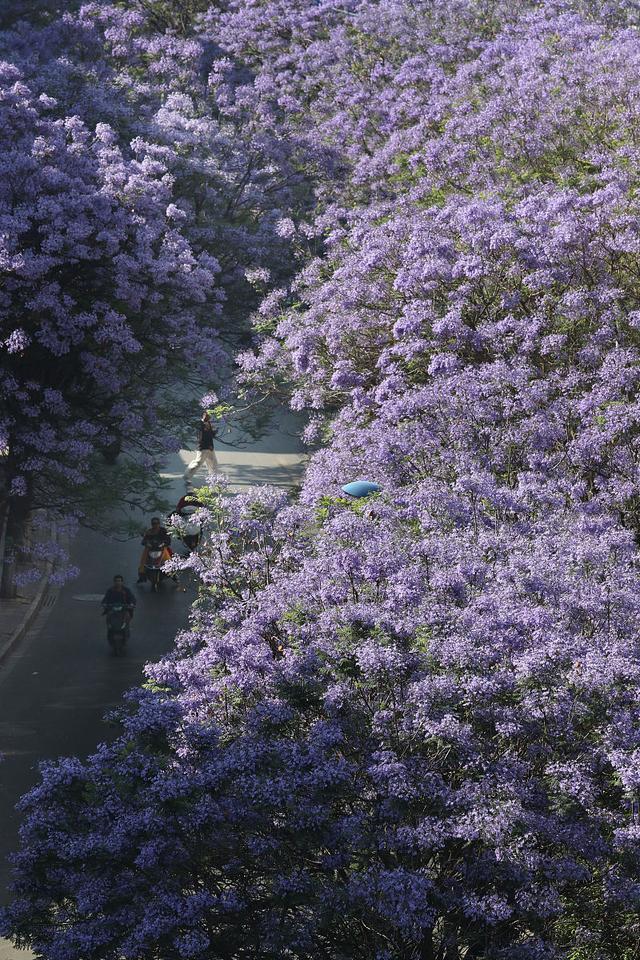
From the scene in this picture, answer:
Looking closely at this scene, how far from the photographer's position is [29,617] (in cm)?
2097

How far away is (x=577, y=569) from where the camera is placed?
362 inches

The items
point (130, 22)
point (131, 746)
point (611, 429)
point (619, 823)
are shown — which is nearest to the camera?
→ point (619, 823)

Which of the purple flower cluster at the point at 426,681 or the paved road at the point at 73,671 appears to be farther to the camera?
the paved road at the point at 73,671

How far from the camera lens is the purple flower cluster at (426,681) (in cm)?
778

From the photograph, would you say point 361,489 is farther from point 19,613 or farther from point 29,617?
point 19,613

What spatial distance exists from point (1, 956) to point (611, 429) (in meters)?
7.54

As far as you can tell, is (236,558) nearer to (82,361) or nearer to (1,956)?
(1,956)

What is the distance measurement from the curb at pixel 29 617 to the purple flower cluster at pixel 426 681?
698 cm

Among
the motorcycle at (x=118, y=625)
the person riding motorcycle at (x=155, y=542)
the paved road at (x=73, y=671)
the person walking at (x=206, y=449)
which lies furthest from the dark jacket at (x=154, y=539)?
the motorcycle at (x=118, y=625)

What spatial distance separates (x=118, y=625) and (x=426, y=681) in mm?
11839

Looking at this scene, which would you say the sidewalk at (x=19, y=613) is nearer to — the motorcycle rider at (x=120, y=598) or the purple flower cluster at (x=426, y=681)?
the motorcycle rider at (x=120, y=598)

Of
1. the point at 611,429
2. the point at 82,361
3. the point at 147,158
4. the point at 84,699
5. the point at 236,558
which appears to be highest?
the point at 147,158

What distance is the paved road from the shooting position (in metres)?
15.1

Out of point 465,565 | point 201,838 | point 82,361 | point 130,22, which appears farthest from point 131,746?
point 130,22
